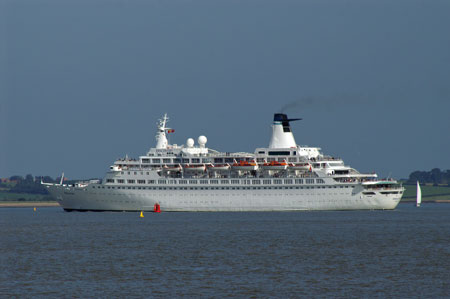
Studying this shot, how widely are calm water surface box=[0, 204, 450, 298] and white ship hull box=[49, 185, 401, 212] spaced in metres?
25.4

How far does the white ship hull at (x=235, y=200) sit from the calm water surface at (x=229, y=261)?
2541 cm

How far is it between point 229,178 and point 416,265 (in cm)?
5997

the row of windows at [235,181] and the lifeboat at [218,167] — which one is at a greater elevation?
the lifeboat at [218,167]

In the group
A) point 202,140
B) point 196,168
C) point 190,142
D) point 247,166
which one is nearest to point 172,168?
point 196,168

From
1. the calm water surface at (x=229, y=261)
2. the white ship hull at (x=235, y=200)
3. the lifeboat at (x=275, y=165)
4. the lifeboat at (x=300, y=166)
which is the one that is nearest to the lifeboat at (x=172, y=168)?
the white ship hull at (x=235, y=200)

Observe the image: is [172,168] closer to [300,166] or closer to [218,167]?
[218,167]

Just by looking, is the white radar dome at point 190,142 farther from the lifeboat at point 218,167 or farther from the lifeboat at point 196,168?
the lifeboat at point 218,167

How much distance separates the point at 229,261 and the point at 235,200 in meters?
57.1

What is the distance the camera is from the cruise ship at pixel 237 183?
331 feet

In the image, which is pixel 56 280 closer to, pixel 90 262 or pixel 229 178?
pixel 90 262

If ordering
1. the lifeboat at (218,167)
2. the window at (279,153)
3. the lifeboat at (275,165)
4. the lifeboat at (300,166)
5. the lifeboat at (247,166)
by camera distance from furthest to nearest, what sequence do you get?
the lifeboat at (218,167)
the window at (279,153)
the lifeboat at (247,166)
the lifeboat at (275,165)
the lifeboat at (300,166)

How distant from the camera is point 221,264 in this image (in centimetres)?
4466

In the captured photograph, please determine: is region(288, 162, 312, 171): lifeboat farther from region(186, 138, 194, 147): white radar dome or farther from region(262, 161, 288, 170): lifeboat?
region(186, 138, 194, 147): white radar dome

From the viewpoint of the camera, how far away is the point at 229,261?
1811 inches
